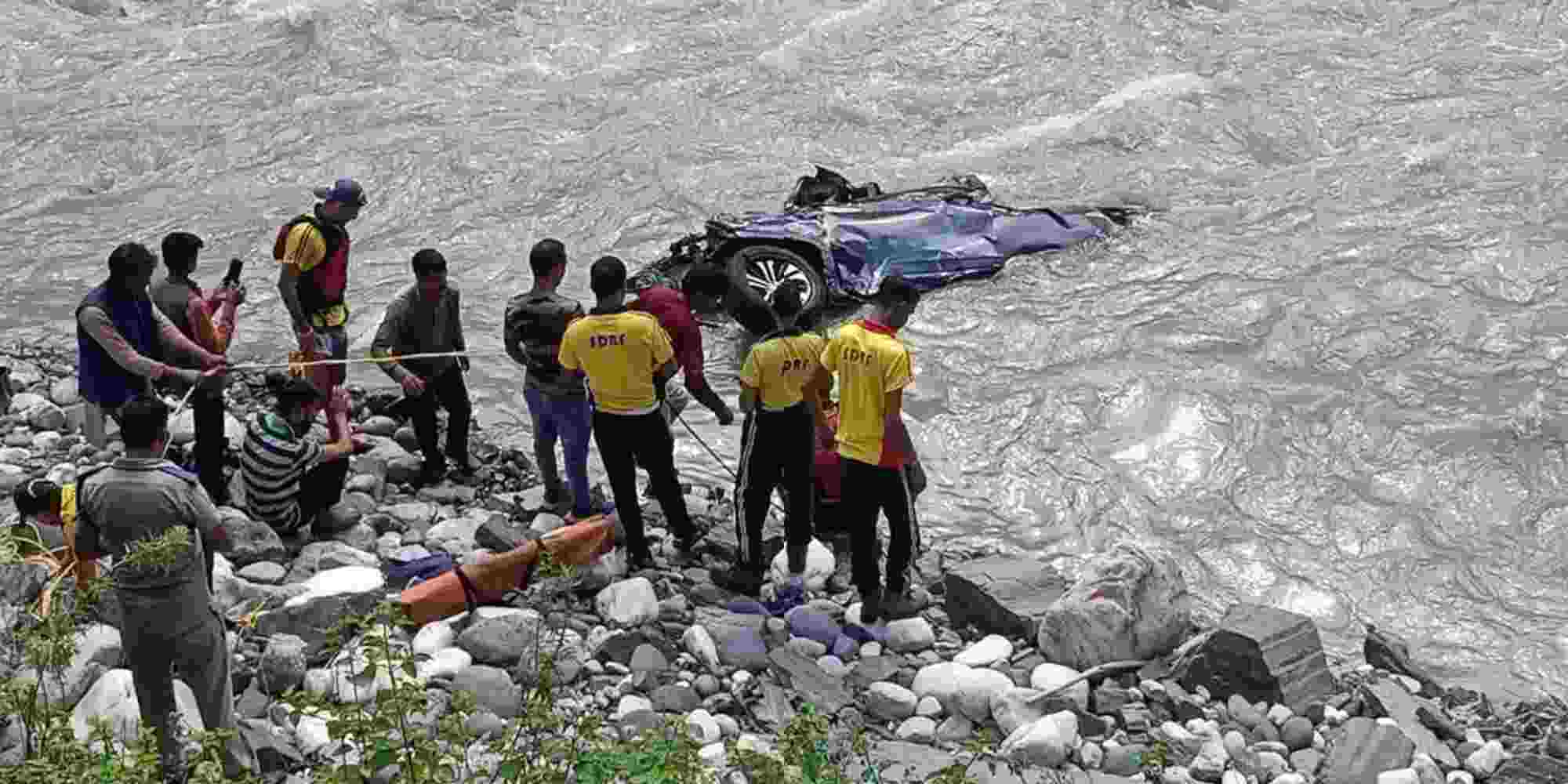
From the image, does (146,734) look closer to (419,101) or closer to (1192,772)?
(1192,772)

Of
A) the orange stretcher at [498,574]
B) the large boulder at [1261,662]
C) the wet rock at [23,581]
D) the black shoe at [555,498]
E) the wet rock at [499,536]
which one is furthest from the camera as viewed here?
the black shoe at [555,498]

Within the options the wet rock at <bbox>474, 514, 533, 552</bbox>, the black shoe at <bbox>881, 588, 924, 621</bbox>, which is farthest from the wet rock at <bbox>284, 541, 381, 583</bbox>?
the black shoe at <bbox>881, 588, 924, 621</bbox>

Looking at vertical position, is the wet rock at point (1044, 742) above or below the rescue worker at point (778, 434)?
below

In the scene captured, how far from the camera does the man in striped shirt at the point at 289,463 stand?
797 cm

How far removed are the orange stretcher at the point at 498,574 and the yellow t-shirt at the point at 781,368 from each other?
46.2 inches

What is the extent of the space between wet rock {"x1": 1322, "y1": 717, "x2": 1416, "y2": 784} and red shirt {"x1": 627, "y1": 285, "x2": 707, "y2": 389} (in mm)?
3361

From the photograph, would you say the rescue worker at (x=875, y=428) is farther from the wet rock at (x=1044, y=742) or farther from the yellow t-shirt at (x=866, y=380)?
the wet rock at (x=1044, y=742)

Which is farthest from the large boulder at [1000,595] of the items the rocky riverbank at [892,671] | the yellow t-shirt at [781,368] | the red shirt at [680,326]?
the red shirt at [680,326]

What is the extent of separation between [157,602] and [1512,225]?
42.6ft

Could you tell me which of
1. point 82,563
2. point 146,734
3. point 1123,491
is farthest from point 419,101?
point 146,734

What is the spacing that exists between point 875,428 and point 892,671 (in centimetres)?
110

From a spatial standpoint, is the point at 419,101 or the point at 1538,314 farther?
the point at 419,101

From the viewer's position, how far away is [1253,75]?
1961cm

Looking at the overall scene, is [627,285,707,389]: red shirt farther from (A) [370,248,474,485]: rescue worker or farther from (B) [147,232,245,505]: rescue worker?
(B) [147,232,245,505]: rescue worker
